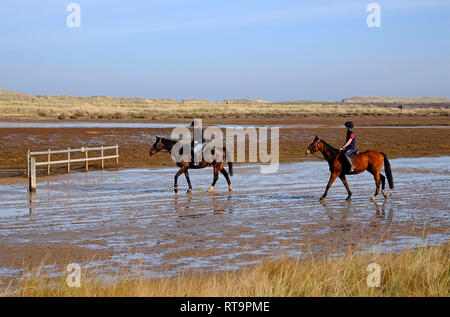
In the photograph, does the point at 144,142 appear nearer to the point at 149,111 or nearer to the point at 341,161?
the point at 341,161

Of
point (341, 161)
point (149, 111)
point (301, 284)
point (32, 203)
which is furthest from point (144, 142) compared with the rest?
point (149, 111)

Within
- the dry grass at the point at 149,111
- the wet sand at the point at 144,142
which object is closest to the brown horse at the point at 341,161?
the wet sand at the point at 144,142

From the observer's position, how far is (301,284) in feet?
26.9

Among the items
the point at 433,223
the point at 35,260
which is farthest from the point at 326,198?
the point at 35,260

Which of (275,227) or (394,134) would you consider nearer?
(275,227)

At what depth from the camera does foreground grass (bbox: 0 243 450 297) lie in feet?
25.8

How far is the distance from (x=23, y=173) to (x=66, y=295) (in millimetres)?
20351

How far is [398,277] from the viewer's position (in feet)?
28.2

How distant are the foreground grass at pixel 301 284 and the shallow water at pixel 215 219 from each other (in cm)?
112

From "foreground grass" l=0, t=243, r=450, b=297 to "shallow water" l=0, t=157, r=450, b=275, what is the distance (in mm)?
1124

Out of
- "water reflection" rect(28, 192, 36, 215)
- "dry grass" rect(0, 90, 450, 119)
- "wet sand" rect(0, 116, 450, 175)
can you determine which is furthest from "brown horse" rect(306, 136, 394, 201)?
"dry grass" rect(0, 90, 450, 119)

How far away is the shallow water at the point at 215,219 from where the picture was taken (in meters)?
12.0

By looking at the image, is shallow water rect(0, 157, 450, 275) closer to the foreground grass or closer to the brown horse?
the brown horse
